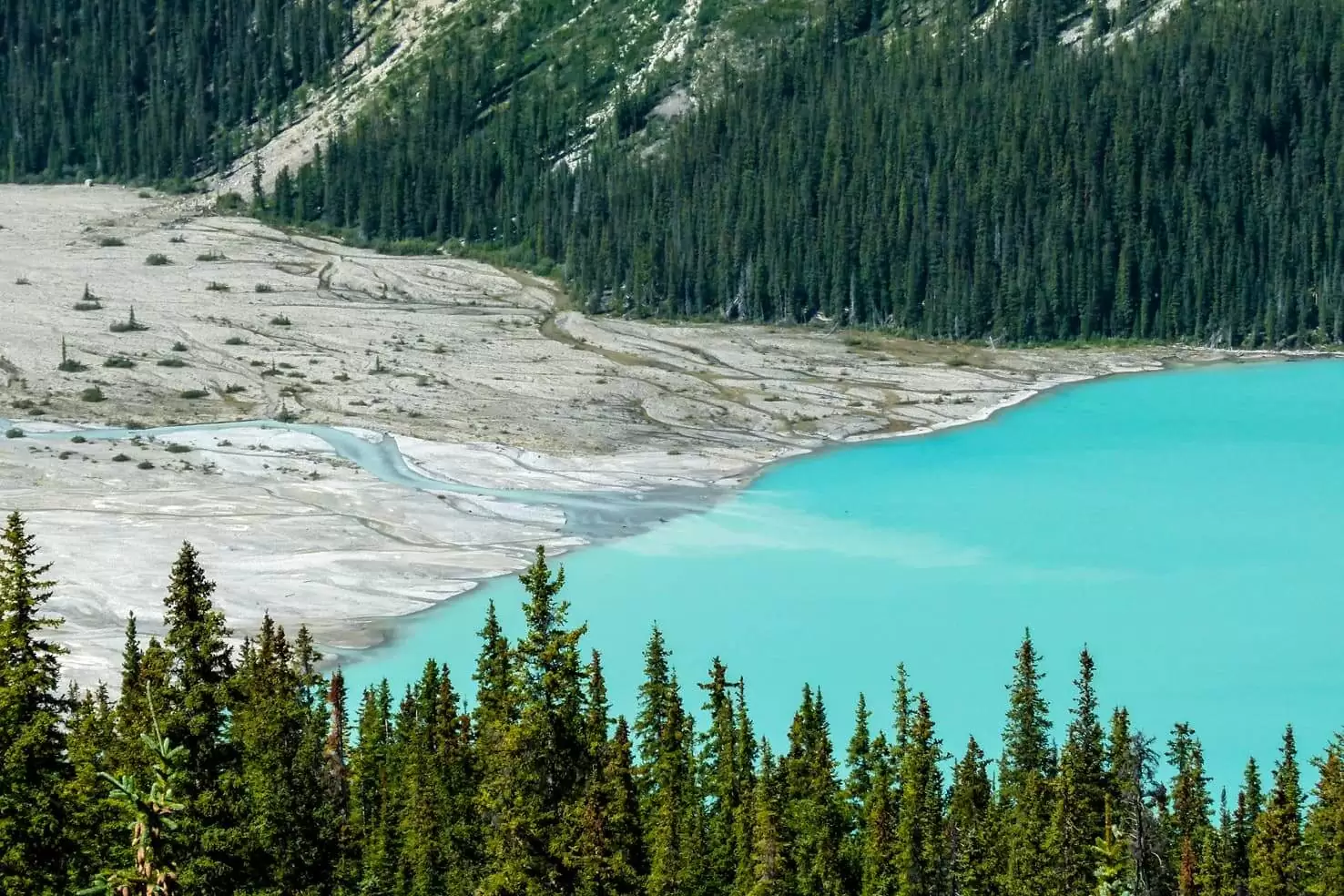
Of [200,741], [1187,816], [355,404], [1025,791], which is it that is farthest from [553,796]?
[355,404]

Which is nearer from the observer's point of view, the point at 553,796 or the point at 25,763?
the point at 25,763

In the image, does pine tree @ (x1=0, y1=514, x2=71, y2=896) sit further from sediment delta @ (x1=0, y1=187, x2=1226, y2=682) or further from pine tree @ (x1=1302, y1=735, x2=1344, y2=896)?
sediment delta @ (x1=0, y1=187, x2=1226, y2=682)

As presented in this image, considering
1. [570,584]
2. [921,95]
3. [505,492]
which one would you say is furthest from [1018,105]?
[570,584]

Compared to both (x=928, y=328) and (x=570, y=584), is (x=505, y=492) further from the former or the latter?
(x=928, y=328)

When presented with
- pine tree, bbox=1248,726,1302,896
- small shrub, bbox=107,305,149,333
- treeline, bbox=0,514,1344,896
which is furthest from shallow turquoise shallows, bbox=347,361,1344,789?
small shrub, bbox=107,305,149,333

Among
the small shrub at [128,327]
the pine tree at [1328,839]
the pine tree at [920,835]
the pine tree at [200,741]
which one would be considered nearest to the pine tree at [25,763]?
the pine tree at [200,741]

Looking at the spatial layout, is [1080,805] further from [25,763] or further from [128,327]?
[128,327]
